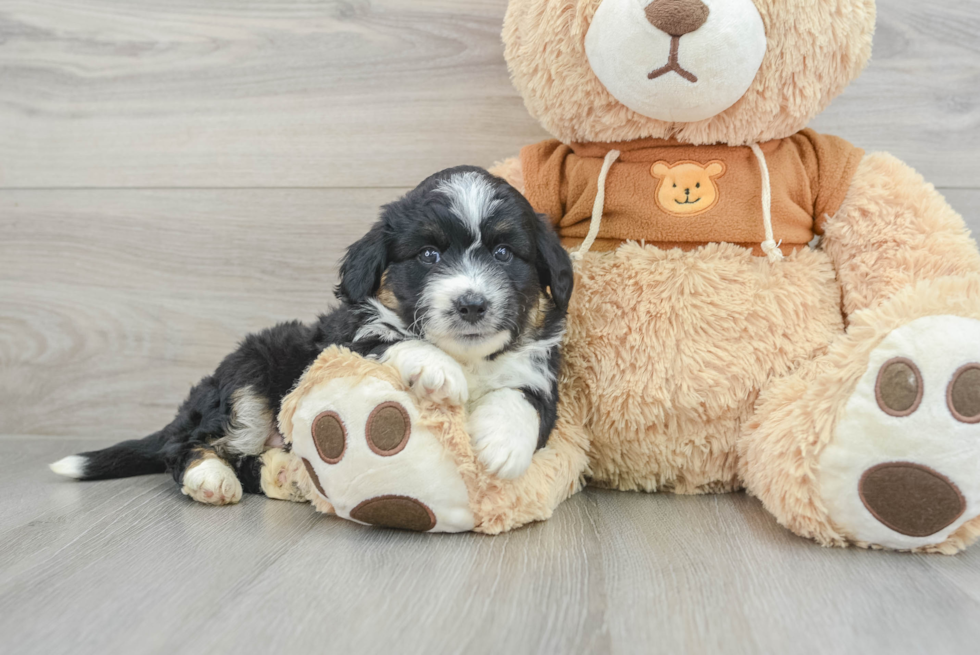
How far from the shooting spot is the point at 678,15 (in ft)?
5.04

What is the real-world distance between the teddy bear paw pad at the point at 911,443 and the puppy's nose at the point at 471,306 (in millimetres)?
723

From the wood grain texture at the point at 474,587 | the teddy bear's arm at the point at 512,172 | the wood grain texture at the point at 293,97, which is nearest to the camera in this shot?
the wood grain texture at the point at 474,587

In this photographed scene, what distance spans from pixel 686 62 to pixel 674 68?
3cm

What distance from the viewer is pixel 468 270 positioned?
1.54 meters

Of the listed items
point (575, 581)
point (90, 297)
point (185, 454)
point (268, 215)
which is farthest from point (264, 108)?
point (575, 581)

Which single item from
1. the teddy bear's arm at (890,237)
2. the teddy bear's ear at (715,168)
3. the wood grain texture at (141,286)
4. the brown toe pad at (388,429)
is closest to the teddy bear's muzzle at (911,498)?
the teddy bear's arm at (890,237)

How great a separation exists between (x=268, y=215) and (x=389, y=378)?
1.23 meters

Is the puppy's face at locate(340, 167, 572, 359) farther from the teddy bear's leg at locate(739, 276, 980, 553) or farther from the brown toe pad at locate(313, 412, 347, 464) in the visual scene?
the teddy bear's leg at locate(739, 276, 980, 553)

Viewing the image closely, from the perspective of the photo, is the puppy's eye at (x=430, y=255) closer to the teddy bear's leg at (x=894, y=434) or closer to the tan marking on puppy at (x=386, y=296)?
the tan marking on puppy at (x=386, y=296)

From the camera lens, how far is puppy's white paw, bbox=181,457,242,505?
1.83 metres

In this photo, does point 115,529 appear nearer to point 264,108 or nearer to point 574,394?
point 574,394

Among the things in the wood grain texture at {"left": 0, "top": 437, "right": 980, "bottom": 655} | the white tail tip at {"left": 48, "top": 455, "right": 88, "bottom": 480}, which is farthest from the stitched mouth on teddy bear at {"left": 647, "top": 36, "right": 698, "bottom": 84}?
the white tail tip at {"left": 48, "top": 455, "right": 88, "bottom": 480}

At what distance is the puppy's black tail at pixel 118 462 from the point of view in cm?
209

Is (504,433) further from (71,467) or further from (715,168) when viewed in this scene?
(71,467)
